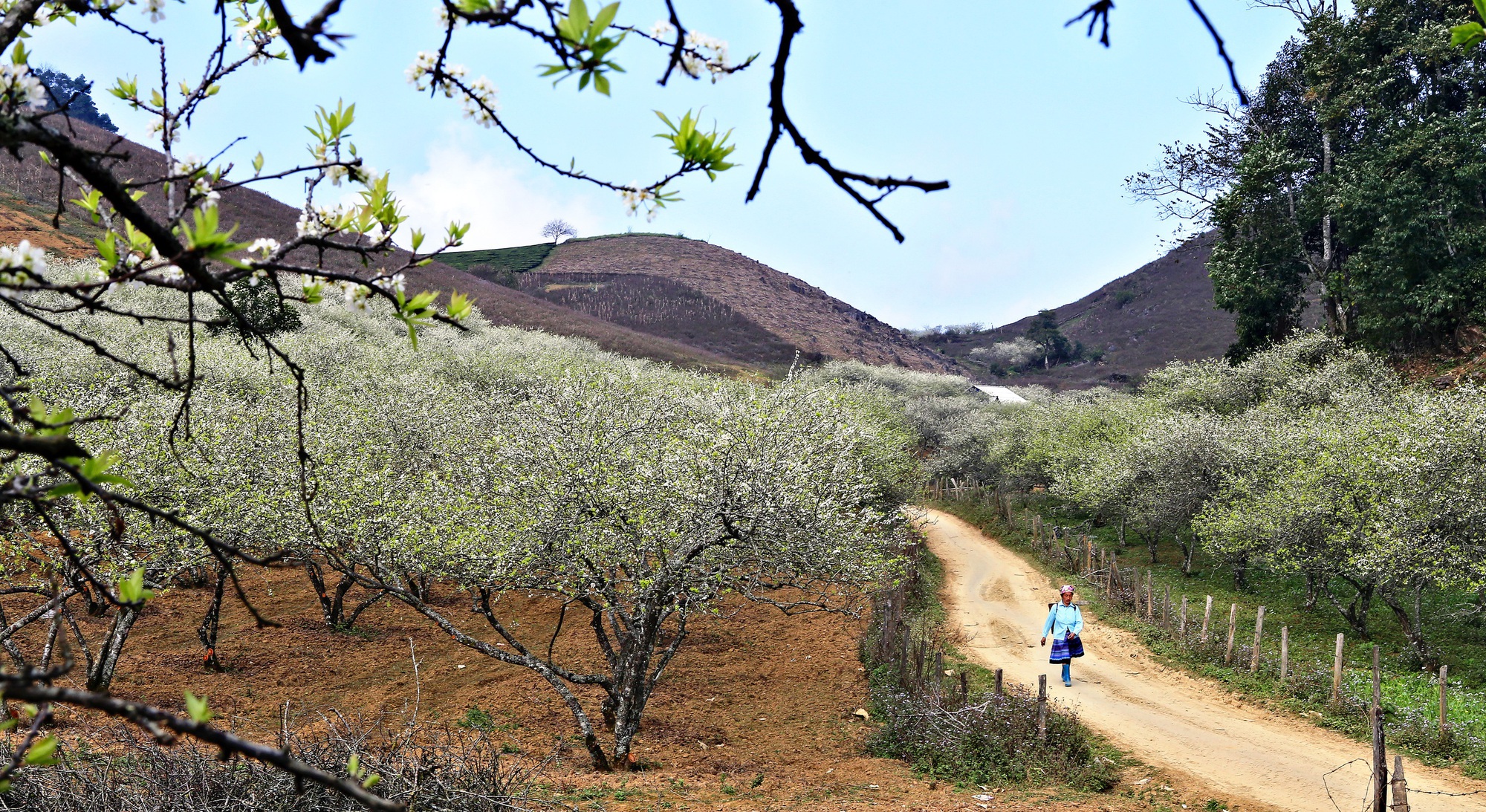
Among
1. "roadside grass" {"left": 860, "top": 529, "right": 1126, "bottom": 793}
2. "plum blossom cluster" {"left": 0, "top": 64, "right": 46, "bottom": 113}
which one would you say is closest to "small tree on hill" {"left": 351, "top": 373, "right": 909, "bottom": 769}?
"roadside grass" {"left": 860, "top": 529, "right": 1126, "bottom": 793}

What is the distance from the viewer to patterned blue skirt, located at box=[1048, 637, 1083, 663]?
13508 millimetres

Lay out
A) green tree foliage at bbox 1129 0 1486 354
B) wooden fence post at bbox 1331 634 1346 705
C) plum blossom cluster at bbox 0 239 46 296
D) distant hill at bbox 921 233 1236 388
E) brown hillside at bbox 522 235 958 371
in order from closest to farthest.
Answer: plum blossom cluster at bbox 0 239 46 296 → wooden fence post at bbox 1331 634 1346 705 → green tree foliage at bbox 1129 0 1486 354 → distant hill at bbox 921 233 1236 388 → brown hillside at bbox 522 235 958 371

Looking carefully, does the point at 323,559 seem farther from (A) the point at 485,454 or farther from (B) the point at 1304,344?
(B) the point at 1304,344

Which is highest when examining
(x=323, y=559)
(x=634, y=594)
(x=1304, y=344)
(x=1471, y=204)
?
(x=1471, y=204)

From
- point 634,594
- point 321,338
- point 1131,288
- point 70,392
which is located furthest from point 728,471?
point 1131,288

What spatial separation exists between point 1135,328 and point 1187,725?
351ft

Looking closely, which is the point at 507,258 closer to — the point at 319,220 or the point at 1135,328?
the point at 1135,328

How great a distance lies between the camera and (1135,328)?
351ft

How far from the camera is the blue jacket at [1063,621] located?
521 inches

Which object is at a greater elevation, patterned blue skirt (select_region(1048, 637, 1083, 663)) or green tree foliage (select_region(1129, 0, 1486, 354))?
green tree foliage (select_region(1129, 0, 1486, 354))

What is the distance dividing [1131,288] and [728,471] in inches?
4986

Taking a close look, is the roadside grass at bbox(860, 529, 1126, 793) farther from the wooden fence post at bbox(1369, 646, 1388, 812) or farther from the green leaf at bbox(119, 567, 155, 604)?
the green leaf at bbox(119, 567, 155, 604)

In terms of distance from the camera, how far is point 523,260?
116 m

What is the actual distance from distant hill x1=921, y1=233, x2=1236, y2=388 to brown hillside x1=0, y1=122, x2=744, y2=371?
50.0 m
